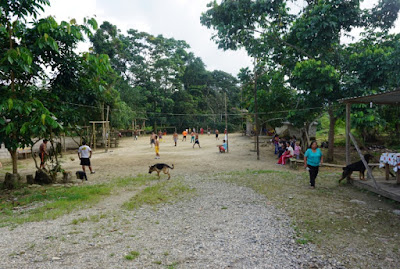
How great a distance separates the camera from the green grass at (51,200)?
5.78m

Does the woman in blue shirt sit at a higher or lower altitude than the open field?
higher

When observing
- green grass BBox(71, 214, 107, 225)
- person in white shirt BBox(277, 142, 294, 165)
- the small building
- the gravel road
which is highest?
the small building

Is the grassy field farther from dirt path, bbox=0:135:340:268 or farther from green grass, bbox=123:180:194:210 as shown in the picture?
green grass, bbox=123:180:194:210

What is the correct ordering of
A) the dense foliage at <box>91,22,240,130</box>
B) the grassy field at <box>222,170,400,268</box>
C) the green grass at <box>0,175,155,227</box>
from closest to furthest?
the grassy field at <box>222,170,400,268</box> < the green grass at <box>0,175,155,227</box> < the dense foliage at <box>91,22,240,130</box>

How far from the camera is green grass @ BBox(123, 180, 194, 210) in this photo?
22.2 ft

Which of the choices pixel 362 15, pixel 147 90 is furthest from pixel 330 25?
pixel 147 90

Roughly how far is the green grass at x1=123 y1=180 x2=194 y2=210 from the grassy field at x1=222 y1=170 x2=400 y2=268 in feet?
7.09

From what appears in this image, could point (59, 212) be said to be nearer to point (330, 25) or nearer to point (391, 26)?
point (330, 25)

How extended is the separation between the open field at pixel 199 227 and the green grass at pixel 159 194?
1.1 inches

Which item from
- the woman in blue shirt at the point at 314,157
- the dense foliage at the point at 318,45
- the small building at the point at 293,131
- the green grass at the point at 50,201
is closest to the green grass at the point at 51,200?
the green grass at the point at 50,201

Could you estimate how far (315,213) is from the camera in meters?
5.71

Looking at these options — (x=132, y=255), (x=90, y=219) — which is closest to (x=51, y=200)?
(x=90, y=219)

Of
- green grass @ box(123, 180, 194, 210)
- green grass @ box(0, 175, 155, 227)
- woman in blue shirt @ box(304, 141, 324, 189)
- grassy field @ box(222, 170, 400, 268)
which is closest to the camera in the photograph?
grassy field @ box(222, 170, 400, 268)

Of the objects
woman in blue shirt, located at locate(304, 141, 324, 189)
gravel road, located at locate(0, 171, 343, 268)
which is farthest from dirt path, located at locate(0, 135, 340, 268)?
woman in blue shirt, located at locate(304, 141, 324, 189)
